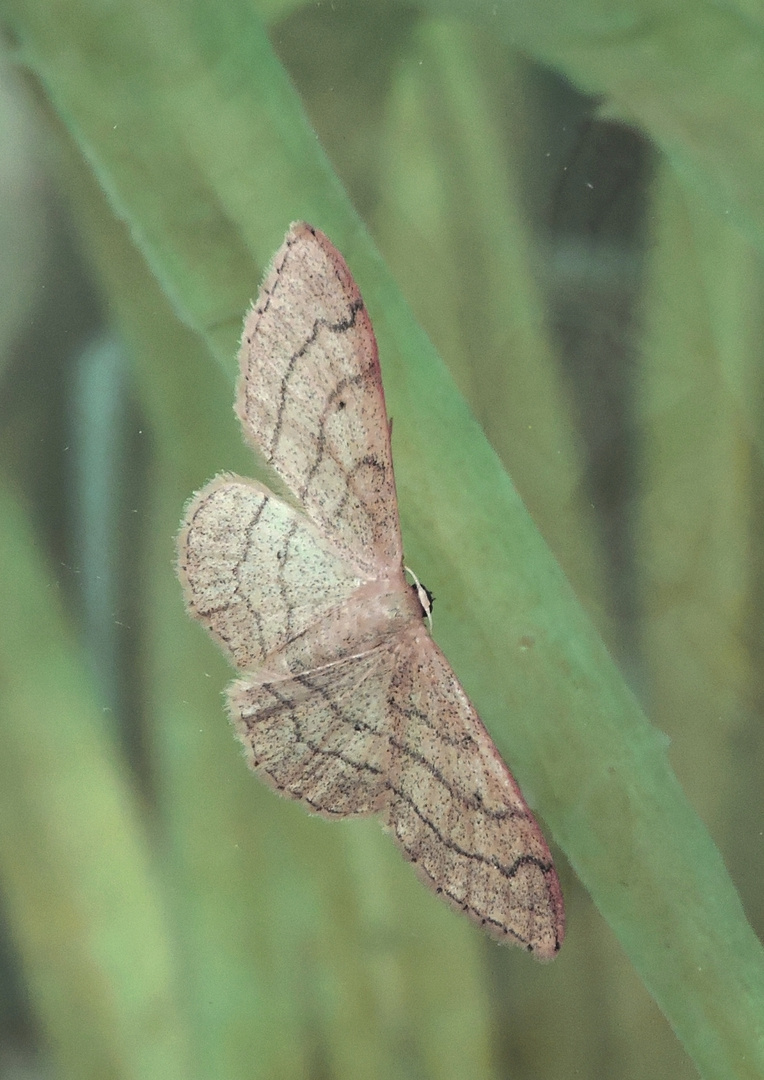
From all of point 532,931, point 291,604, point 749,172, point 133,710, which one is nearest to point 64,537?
point 133,710

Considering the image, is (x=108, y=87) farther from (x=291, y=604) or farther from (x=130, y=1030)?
(x=130, y=1030)

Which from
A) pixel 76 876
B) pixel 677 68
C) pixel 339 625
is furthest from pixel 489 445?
pixel 76 876

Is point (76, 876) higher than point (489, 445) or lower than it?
lower

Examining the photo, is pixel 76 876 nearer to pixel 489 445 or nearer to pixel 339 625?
pixel 339 625

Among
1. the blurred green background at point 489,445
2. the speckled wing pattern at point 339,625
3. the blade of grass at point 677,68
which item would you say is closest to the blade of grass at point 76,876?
the blurred green background at point 489,445

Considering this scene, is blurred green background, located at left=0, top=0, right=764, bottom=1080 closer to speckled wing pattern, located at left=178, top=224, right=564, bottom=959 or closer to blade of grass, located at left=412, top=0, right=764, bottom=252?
blade of grass, located at left=412, top=0, right=764, bottom=252

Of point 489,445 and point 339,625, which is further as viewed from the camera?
point 489,445

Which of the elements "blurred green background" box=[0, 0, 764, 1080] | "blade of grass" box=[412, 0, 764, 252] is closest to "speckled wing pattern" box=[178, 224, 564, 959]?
"blurred green background" box=[0, 0, 764, 1080]
